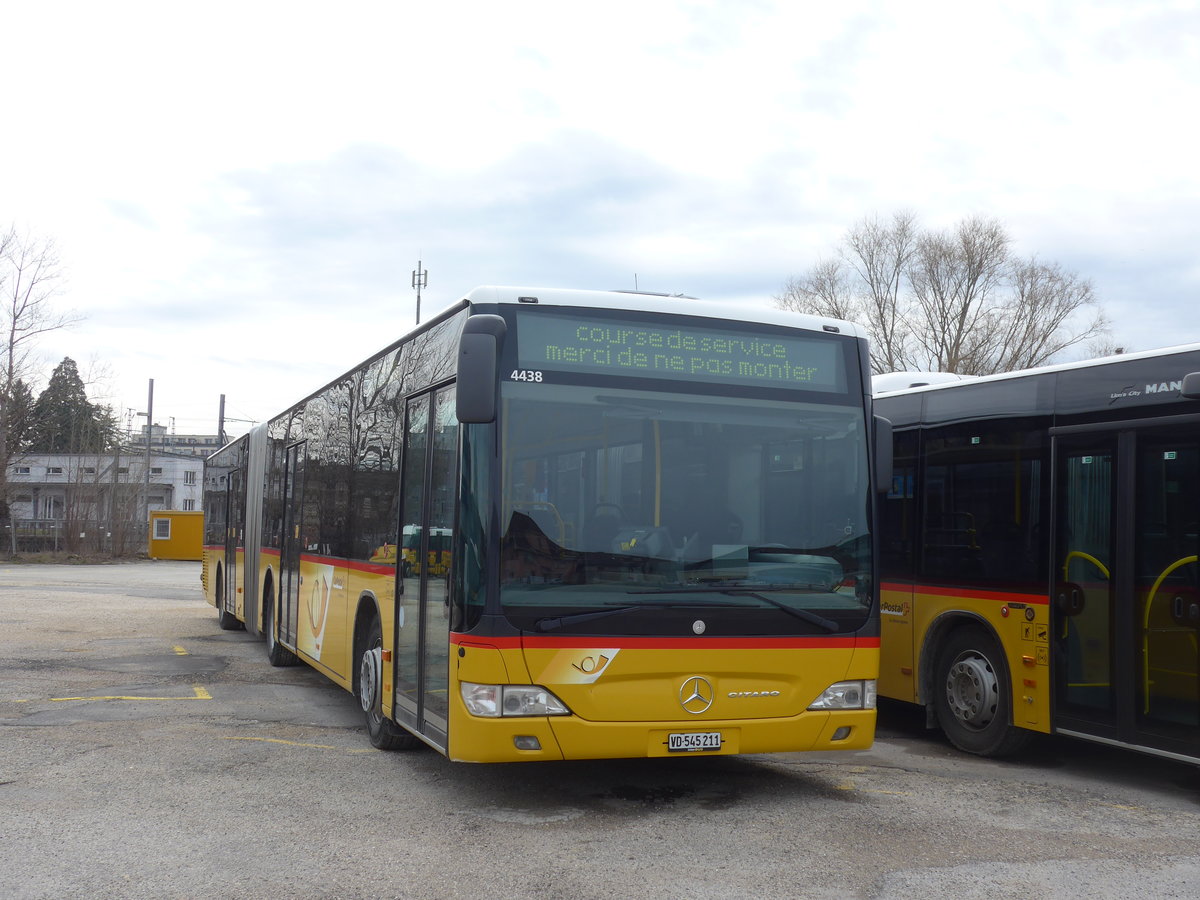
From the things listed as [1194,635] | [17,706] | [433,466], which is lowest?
[17,706]

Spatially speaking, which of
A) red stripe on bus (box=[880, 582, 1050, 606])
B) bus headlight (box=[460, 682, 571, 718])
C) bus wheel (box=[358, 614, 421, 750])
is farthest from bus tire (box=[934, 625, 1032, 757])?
bus wheel (box=[358, 614, 421, 750])

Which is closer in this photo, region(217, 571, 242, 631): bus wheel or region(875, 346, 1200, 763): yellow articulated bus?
region(875, 346, 1200, 763): yellow articulated bus

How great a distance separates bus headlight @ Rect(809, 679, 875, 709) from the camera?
22.8 feet

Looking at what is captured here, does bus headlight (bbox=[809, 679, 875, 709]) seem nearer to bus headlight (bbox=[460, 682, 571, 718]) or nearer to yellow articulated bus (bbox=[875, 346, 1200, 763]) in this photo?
bus headlight (bbox=[460, 682, 571, 718])

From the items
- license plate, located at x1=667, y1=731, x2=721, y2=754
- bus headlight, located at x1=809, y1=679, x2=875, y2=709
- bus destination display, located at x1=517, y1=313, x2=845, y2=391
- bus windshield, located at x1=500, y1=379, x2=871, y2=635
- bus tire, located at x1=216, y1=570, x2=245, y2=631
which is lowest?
bus tire, located at x1=216, y1=570, x2=245, y2=631

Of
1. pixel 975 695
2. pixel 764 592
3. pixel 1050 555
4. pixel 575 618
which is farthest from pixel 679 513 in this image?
pixel 975 695

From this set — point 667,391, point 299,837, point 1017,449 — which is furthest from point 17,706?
point 1017,449

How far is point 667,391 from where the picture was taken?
6.86 metres

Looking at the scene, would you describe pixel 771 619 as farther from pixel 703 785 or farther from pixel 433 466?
pixel 433 466

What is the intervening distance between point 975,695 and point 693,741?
3198mm

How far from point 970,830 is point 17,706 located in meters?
8.15

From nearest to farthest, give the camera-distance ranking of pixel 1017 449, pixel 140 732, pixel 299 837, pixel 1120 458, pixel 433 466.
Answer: pixel 299 837, pixel 433 466, pixel 1120 458, pixel 1017 449, pixel 140 732

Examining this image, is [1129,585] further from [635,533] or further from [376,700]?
[376,700]

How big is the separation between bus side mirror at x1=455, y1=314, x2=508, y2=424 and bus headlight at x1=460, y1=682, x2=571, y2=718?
141cm
